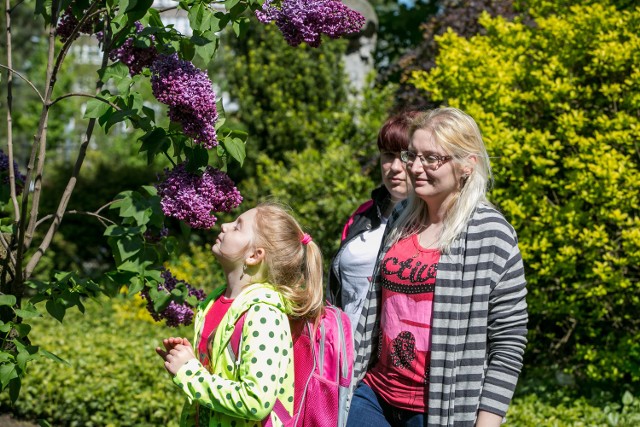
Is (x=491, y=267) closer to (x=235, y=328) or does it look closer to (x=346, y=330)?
(x=346, y=330)

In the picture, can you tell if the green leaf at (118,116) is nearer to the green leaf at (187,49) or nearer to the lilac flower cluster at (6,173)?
the green leaf at (187,49)

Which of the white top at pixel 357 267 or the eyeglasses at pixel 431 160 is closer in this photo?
the eyeglasses at pixel 431 160

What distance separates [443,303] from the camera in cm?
233

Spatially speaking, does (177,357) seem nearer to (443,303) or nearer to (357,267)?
(443,303)

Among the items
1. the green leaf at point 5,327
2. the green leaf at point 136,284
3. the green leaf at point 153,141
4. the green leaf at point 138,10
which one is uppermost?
the green leaf at point 138,10

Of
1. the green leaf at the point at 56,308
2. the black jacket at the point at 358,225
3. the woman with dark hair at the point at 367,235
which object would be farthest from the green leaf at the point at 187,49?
the black jacket at the point at 358,225

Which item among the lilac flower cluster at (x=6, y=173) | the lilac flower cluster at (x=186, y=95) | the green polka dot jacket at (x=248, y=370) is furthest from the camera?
the lilac flower cluster at (x=6, y=173)

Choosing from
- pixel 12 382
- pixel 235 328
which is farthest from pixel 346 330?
pixel 12 382

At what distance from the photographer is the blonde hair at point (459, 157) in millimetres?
2406

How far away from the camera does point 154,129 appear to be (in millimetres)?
2363

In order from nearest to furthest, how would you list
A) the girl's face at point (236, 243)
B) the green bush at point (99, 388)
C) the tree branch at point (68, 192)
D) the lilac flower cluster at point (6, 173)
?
the girl's face at point (236, 243), the tree branch at point (68, 192), the lilac flower cluster at point (6, 173), the green bush at point (99, 388)

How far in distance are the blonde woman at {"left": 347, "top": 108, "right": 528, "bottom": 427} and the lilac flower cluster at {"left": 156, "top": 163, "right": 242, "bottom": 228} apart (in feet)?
1.74

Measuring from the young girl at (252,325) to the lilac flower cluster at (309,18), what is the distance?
0.50 metres

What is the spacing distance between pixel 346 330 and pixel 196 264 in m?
6.55
